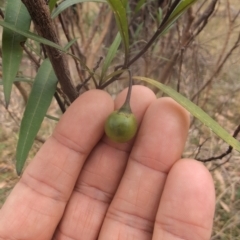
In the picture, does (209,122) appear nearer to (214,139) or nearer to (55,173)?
(55,173)

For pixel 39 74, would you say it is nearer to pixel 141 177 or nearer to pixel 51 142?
pixel 51 142

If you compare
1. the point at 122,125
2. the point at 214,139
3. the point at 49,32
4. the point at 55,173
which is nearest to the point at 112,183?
the point at 55,173

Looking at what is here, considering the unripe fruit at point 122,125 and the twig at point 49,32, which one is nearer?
the twig at point 49,32

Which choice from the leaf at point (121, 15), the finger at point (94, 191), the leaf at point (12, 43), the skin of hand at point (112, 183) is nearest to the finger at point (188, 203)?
the skin of hand at point (112, 183)

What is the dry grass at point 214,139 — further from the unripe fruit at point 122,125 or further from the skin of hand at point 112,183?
the unripe fruit at point 122,125

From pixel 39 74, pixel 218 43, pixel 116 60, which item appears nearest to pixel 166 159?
pixel 39 74

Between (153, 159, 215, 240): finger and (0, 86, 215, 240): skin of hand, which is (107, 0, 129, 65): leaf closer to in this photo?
(0, 86, 215, 240): skin of hand
